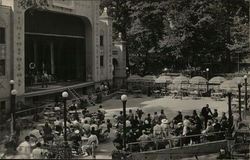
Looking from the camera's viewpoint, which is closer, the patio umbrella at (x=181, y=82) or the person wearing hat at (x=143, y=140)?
the person wearing hat at (x=143, y=140)

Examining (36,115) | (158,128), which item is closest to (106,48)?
(36,115)

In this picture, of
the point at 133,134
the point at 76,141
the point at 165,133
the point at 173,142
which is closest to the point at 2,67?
the point at 76,141

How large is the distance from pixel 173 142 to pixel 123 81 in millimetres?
27973

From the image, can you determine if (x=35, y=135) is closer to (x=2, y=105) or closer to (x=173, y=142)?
(x=173, y=142)

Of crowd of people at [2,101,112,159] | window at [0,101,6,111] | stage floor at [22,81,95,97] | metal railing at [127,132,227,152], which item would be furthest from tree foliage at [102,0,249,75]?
metal railing at [127,132,227,152]

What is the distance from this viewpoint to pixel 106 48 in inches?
1757

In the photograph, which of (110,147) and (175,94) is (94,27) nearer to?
(175,94)

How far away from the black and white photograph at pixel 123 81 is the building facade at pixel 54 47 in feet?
0.32

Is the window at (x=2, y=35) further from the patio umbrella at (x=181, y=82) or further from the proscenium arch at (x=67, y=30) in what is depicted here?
the patio umbrella at (x=181, y=82)

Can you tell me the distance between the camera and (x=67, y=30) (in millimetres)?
40312

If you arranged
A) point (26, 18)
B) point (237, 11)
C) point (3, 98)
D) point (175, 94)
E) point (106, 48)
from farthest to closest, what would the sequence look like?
point (237, 11), point (106, 48), point (175, 94), point (26, 18), point (3, 98)

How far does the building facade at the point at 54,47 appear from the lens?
30047 mm

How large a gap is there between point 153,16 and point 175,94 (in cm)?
1569

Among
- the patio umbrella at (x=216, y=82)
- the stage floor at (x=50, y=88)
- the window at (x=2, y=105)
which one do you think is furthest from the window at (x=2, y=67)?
the patio umbrella at (x=216, y=82)
